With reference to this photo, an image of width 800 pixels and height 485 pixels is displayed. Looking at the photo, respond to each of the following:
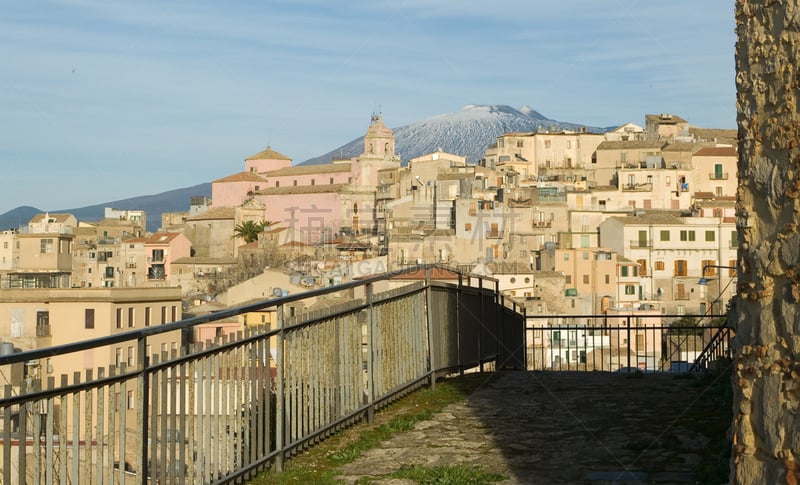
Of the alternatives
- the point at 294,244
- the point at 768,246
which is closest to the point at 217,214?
the point at 294,244

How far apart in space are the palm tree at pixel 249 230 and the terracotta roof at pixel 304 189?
308 inches

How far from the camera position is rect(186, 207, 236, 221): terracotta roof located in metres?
137

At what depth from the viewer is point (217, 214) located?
452ft

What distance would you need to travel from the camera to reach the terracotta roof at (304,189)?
138 metres

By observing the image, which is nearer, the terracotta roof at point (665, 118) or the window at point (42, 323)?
the window at point (42, 323)

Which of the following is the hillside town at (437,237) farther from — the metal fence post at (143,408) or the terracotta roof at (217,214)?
the metal fence post at (143,408)

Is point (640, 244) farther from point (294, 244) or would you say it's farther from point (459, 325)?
point (459, 325)

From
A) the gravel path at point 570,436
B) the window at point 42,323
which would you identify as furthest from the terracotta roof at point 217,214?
the gravel path at point 570,436

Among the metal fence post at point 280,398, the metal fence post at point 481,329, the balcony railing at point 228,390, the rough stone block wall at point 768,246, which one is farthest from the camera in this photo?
the metal fence post at point 481,329

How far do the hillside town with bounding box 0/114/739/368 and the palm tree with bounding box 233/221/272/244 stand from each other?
0.52 ft

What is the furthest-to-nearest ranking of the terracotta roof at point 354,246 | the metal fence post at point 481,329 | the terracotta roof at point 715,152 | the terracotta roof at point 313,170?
1. the terracotta roof at point 313,170
2. the terracotta roof at point 715,152
3. the terracotta roof at point 354,246
4. the metal fence post at point 481,329

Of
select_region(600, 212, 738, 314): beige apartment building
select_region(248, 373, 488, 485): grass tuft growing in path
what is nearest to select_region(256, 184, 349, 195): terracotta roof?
select_region(600, 212, 738, 314): beige apartment building

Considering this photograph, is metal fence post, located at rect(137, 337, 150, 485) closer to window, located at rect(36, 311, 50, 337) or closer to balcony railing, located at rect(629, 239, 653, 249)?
window, located at rect(36, 311, 50, 337)

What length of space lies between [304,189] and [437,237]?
47.5 meters
